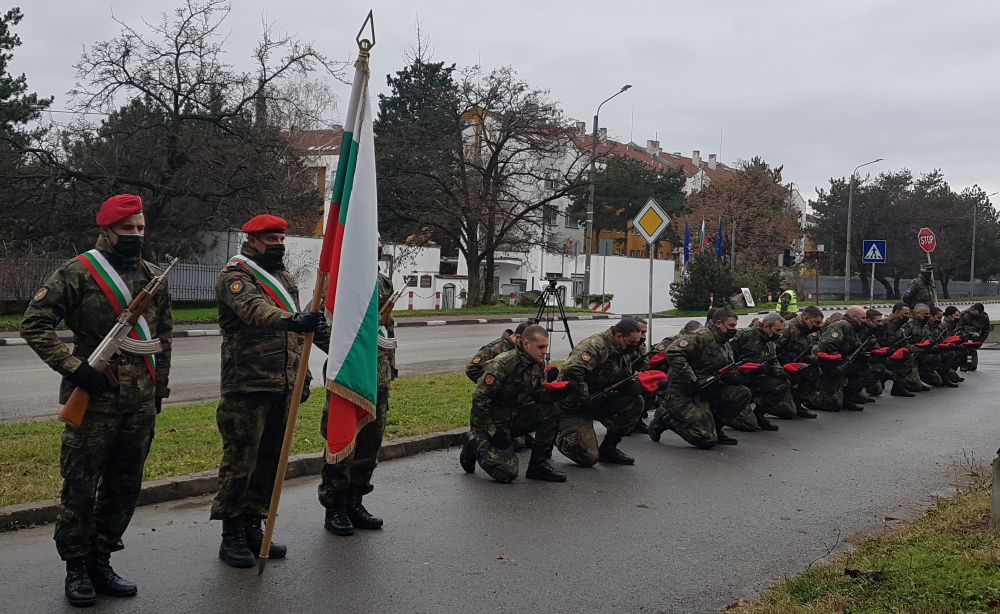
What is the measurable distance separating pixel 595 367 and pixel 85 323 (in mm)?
5073

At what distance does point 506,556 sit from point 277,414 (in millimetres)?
1693

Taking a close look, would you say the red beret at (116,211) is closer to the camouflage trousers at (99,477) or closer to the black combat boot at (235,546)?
the camouflage trousers at (99,477)

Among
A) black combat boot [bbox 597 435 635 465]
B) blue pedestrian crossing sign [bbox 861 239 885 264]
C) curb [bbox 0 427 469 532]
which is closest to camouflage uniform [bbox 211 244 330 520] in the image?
curb [bbox 0 427 469 532]

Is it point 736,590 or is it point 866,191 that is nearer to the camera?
point 736,590

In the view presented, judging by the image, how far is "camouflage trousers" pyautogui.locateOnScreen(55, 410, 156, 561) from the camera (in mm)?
4637

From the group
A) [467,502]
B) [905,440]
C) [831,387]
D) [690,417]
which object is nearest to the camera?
[467,502]

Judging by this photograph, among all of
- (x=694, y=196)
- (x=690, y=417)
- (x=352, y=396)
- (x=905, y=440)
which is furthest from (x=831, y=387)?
(x=694, y=196)

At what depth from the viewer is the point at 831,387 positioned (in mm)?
13062

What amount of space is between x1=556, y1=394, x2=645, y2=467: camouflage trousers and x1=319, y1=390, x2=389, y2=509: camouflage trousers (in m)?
2.66

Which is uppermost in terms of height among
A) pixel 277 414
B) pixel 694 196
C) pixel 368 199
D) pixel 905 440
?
pixel 694 196

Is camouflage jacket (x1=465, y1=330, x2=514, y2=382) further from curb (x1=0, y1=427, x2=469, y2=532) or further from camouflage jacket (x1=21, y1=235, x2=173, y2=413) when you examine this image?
camouflage jacket (x1=21, y1=235, x2=173, y2=413)

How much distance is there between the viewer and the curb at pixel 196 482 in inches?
234

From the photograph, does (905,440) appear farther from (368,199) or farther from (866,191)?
(866,191)

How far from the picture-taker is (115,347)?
15.0 ft
